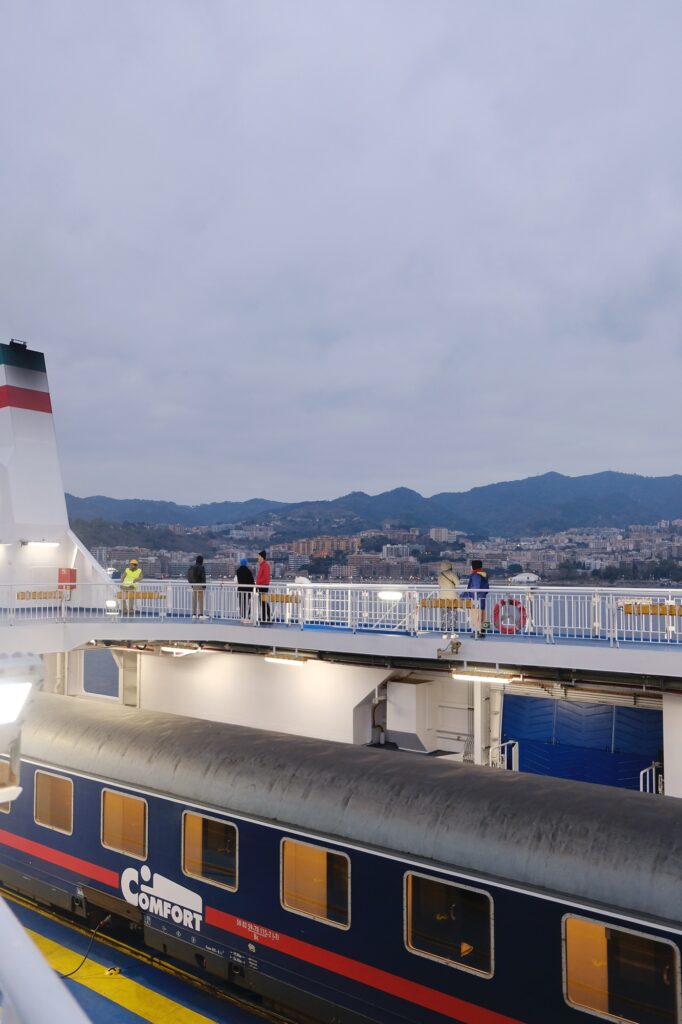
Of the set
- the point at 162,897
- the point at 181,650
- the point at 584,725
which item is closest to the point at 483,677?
the point at 162,897

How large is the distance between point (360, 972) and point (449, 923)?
4.56 ft

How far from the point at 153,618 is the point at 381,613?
585cm

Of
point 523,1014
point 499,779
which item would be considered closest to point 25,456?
point 499,779

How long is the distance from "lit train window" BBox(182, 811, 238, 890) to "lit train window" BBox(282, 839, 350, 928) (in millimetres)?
925

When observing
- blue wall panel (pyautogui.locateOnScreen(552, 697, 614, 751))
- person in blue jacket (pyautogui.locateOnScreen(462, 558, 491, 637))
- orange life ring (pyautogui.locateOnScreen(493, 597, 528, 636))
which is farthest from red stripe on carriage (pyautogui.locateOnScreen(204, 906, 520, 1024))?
blue wall panel (pyautogui.locateOnScreen(552, 697, 614, 751))

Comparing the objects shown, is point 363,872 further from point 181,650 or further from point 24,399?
point 24,399

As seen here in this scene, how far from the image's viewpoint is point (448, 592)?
14117 millimetres

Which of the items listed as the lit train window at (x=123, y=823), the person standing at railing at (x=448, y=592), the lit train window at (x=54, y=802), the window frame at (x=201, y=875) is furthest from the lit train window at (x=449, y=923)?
the lit train window at (x=54, y=802)

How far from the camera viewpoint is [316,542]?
87688mm

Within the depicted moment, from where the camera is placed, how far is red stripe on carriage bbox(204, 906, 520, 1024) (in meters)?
7.80

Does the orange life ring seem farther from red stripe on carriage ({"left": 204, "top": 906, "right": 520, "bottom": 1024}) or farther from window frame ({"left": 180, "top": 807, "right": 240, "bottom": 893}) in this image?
red stripe on carriage ({"left": 204, "top": 906, "right": 520, "bottom": 1024})

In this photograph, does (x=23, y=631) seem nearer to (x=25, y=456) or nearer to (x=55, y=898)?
(x=55, y=898)

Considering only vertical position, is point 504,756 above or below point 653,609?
below

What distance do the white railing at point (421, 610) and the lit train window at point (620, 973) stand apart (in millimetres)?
5656
